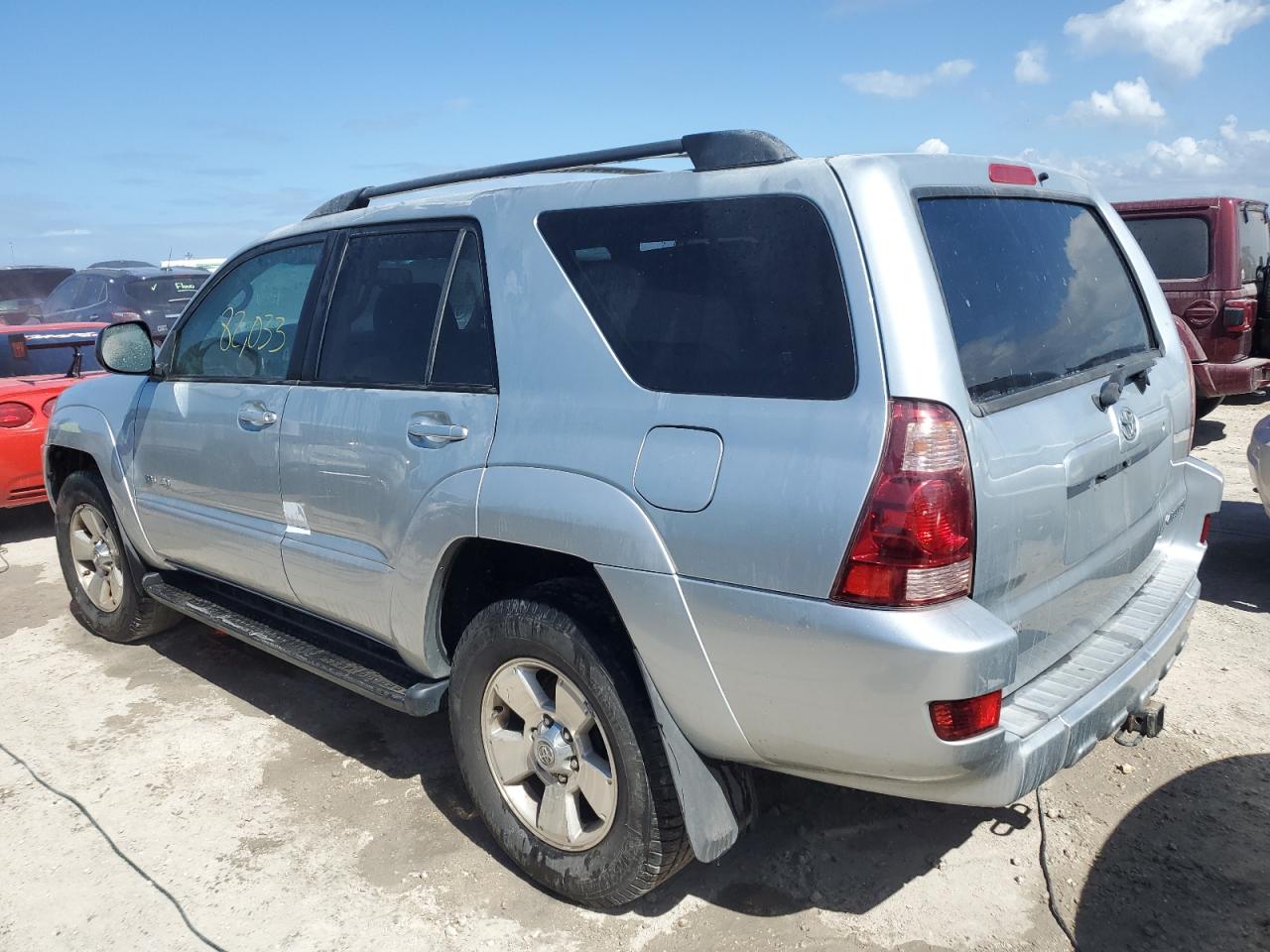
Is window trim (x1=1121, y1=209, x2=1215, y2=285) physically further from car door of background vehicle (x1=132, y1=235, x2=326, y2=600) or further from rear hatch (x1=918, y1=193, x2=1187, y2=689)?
car door of background vehicle (x1=132, y1=235, x2=326, y2=600)

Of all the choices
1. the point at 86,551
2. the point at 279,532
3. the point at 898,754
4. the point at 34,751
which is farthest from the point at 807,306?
the point at 86,551

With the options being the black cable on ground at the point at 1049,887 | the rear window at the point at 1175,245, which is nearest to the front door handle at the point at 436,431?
the black cable on ground at the point at 1049,887

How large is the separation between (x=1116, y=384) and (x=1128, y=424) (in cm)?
14

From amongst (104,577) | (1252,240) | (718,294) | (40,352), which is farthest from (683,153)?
(1252,240)

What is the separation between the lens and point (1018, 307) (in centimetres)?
257

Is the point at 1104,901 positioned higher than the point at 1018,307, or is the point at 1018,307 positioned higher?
the point at 1018,307

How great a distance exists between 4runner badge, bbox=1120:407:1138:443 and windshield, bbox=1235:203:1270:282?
6.78 m

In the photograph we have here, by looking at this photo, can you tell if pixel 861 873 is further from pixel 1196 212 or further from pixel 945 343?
pixel 1196 212

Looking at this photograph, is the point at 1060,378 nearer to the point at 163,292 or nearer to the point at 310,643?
the point at 310,643

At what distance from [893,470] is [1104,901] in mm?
1512

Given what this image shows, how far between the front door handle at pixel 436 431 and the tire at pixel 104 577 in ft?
7.85

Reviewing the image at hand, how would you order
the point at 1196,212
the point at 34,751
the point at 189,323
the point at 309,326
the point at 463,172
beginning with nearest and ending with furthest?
the point at 463,172
the point at 309,326
the point at 34,751
the point at 189,323
the point at 1196,212

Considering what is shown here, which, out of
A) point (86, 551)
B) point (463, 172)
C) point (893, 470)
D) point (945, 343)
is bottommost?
point (86, 551)

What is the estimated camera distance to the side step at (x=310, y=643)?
3.18 meters
